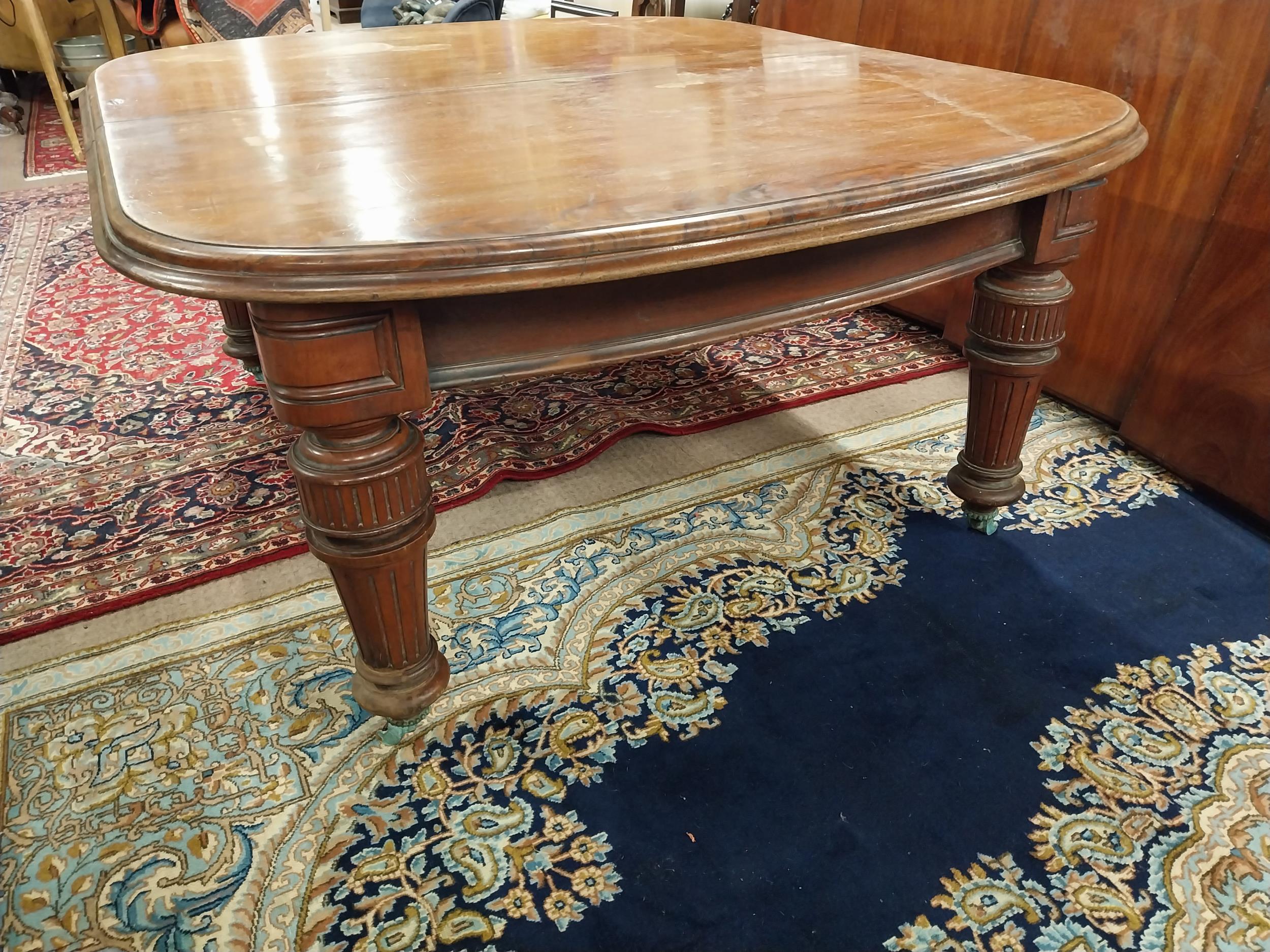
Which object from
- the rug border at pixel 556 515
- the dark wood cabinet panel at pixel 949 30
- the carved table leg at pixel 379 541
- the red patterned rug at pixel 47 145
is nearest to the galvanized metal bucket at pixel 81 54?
the red patterned rug at pixel 47 145

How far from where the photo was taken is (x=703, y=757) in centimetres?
107

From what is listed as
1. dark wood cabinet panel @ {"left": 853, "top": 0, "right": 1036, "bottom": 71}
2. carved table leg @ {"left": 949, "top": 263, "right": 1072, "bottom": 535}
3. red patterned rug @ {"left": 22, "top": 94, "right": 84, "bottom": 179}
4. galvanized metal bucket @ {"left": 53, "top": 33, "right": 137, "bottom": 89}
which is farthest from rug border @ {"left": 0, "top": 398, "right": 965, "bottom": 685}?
galvanized metal bucket @ {"left": 53, "top": 33, "right": 137, "bottom": 89}

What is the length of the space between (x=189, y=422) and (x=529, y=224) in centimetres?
137

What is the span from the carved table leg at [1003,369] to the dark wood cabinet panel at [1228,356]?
1.23 ft

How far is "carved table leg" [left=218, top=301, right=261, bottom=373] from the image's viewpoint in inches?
65.6

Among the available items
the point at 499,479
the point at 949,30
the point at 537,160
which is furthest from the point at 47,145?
the point at 537,160

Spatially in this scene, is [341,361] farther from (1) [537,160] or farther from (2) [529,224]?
(1) [537,160]

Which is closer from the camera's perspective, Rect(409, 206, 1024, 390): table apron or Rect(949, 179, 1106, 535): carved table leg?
Rect(409, 206, 1024, 390): table apron

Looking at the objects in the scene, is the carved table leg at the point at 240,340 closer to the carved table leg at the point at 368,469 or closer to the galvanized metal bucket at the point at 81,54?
the carved table leg at the point at 368,469

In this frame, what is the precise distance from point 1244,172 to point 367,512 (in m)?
1.52

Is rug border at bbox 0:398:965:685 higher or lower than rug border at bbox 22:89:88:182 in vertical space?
lower

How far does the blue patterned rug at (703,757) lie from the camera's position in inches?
35.5

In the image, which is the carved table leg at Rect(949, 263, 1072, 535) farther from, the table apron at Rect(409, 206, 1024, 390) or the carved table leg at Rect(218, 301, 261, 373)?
the carved table leg at Rect(218, 301, 261, 373)

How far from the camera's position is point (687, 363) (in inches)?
80.5
